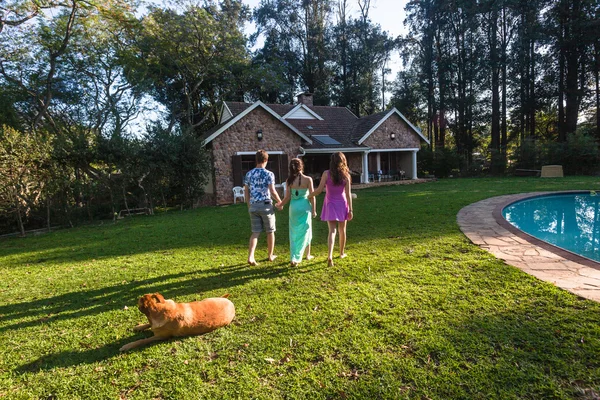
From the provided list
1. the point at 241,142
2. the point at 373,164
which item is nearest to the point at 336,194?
the point at 241,142

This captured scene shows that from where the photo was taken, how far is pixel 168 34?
1769 centimetres

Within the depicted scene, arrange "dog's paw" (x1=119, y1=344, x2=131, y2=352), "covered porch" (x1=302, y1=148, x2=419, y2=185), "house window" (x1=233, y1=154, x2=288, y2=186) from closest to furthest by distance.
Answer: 1. "dog's paw" (x1=119, y1=344, x2=131, y2=352)
2. "house window" (x1=233, y1=154, x2=288, y2=186)
3. "covered porch" (x1=302, y1=148, x2=419, y2=185)

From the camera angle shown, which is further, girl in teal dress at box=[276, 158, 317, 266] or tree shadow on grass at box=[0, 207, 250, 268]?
tree shadow on grass at box=[0, 207, 250, 268]

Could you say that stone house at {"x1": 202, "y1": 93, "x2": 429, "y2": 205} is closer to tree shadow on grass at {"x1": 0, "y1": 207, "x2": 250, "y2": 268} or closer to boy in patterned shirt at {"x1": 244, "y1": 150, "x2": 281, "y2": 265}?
tree shadow on grass at {"x1": 0, "y1": 207, "x2": 250, "y2": 268}

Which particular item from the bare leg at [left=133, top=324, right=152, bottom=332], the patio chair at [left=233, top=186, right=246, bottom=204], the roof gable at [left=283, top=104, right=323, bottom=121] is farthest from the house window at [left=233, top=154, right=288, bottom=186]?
the bare leg at [left=133, top=324, right=152, bottom=332]

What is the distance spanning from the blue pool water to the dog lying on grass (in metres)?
5.97

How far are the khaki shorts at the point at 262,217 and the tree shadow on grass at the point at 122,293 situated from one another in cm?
55

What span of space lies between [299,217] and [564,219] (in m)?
8.22

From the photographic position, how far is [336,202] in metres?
4.29

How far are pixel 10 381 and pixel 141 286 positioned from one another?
1.71 m

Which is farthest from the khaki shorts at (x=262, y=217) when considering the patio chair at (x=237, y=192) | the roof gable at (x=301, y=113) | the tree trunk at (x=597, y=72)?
the tree trunk at (x=597, y=72)

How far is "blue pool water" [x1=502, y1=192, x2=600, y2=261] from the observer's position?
622 cm

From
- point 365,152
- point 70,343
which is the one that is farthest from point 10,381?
point 365,152

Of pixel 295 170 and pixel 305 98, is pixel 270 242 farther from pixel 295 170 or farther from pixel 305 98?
pixel 305 98
